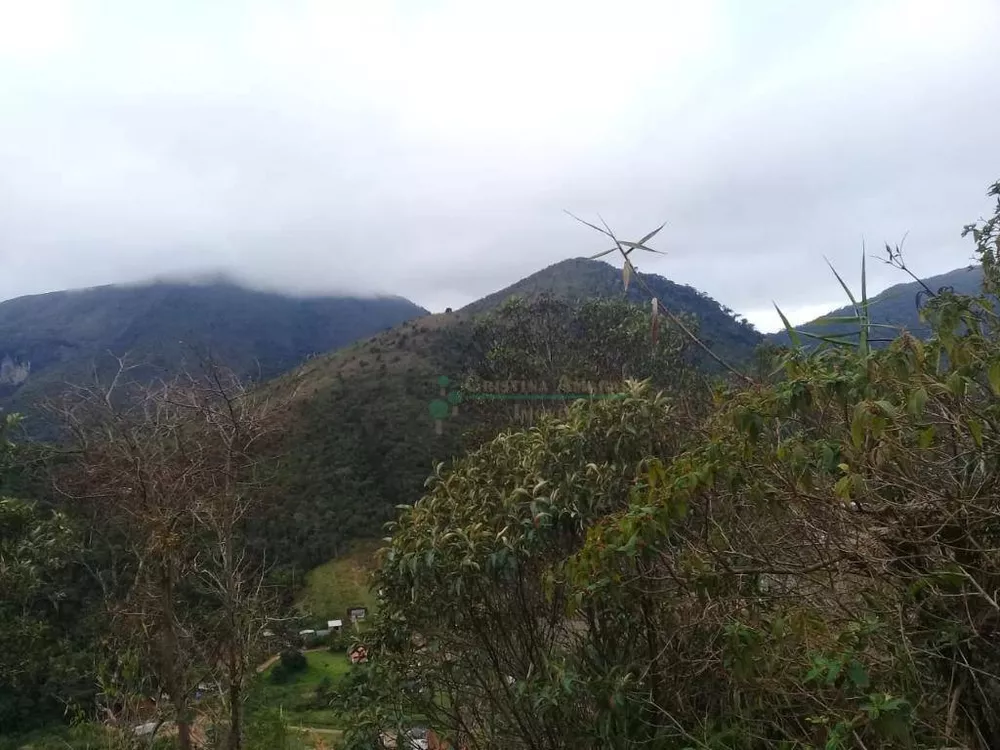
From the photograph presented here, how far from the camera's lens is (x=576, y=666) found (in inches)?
113

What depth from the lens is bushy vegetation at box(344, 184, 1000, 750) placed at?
1.72 m

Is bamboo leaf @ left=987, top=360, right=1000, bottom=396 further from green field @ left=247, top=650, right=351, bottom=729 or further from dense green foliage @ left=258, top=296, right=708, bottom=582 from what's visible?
green field @ left=247, top=650, right=351, bottom=729

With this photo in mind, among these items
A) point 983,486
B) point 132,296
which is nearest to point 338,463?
point 983,486

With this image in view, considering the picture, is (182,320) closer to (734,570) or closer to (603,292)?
(603,292)

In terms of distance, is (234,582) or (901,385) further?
(234,582)

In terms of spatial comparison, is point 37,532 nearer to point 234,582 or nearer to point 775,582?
point 234,582

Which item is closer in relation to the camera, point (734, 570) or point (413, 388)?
point (734, 570)

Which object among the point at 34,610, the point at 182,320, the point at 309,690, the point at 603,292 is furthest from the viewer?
the point at 182,320

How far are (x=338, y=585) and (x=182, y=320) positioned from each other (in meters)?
54.9

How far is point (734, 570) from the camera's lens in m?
2.03

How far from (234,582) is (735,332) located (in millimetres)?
28862

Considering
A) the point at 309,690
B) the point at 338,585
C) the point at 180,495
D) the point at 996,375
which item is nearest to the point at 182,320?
the point at 338,585

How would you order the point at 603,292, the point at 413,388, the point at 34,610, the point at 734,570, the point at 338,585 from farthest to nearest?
the point at 603,292, the point at 413,388, the point at 338,585, the point at 34,610, the point at 734,570

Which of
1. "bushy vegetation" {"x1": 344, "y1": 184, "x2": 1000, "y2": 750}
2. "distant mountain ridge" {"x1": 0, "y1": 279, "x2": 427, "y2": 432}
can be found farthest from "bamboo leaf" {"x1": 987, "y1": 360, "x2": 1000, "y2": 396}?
"distant mountain ridge" {"x1": 0, "y1": 279, "x2": 427, "y2": 432}
